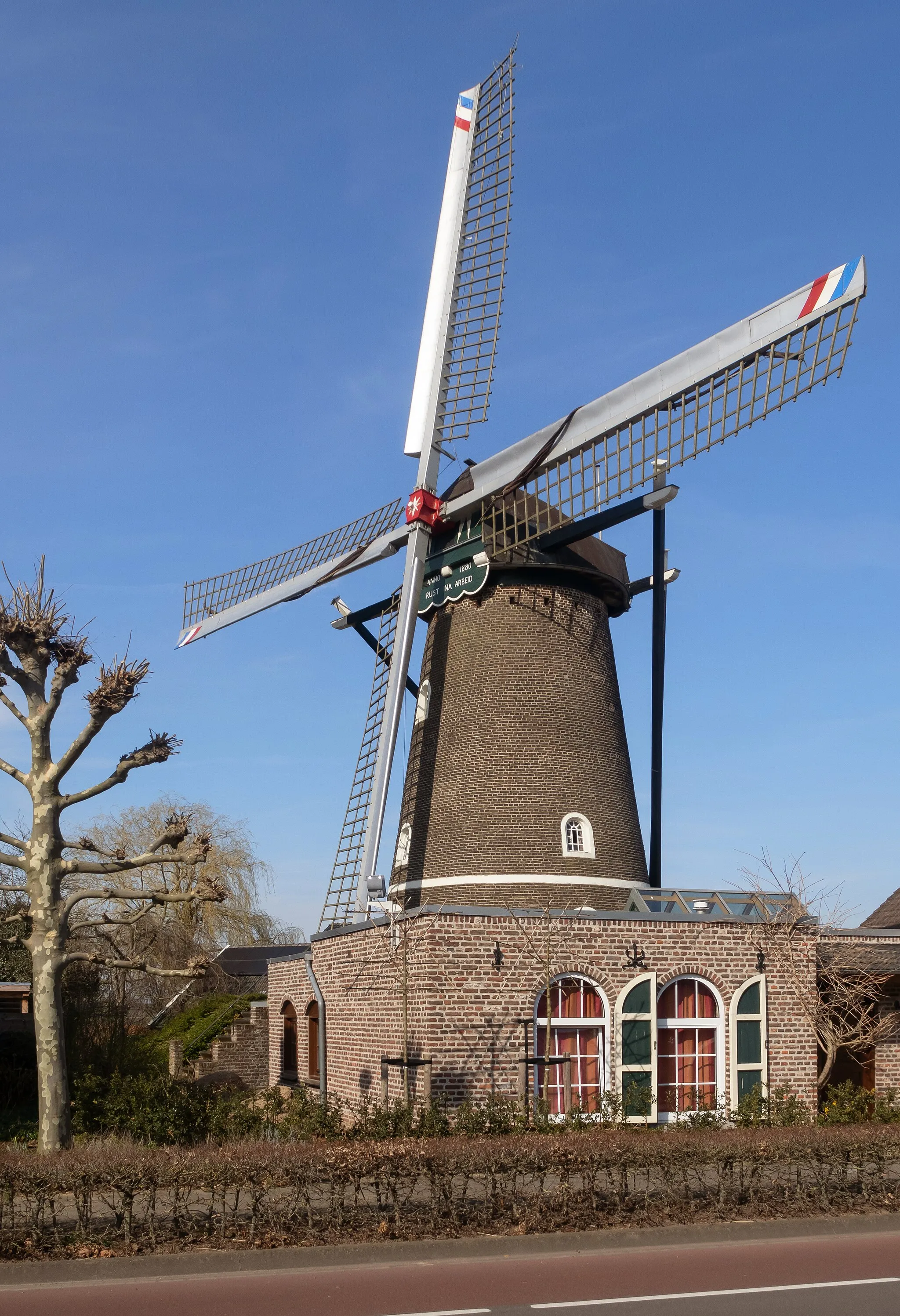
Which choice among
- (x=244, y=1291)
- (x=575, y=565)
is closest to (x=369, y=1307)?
(x=244, y=1291)

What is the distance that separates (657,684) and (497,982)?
20.3 ft

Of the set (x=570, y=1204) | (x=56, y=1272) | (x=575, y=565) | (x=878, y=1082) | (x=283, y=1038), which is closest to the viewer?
(x=56, y=1272)

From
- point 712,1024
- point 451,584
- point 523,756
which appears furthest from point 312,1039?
point 451,584

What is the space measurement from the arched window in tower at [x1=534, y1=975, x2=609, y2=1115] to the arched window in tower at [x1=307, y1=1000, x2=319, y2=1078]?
18.4 ft

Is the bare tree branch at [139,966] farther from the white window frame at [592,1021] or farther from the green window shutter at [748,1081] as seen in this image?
the green window shutter at [748,1081]

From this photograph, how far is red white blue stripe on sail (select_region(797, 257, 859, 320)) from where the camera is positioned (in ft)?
48.8

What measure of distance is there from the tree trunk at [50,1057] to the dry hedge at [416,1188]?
245cm

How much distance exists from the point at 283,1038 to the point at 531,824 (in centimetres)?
758

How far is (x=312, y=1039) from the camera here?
64.2ft

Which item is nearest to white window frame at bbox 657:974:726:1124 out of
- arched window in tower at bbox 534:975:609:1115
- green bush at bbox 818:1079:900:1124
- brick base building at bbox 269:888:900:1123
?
brick base building at bbox 269:888:900:1123

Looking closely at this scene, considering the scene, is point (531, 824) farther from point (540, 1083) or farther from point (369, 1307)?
point (369, 1307)

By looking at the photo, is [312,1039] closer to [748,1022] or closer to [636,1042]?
[636,1042]

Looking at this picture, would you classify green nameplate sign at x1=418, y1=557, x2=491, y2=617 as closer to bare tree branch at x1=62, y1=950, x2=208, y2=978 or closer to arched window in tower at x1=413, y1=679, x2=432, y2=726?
arched window in tower at x1=413, y1=679, x2=432, y2=726

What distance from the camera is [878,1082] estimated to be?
53.9 ft
